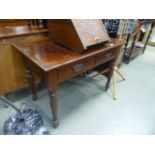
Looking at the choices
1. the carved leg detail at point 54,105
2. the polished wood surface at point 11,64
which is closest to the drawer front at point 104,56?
the carved leg detail at point 54,105

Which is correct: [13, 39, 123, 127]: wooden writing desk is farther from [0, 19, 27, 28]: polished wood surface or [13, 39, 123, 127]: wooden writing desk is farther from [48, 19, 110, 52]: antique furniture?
[0, 19, 27, 28]: polished wood surface

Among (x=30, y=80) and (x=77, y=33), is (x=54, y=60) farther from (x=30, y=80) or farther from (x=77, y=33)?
(x=30, y=80)

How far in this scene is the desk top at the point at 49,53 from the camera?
3.23 ft

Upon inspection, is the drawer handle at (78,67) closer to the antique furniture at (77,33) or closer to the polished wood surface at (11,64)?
the antique furniture at (77,33)

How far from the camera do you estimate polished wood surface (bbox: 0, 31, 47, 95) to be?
4.45ft

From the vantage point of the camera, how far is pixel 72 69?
3.72 feet

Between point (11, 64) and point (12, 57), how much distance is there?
0.28 feet

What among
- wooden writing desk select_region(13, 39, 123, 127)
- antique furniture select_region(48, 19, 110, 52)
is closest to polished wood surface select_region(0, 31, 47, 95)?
wooden writing desk select_region(13, 39, 123, 127)

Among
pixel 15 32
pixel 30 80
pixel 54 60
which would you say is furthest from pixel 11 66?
pixel 54 60

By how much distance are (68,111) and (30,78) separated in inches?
23.0

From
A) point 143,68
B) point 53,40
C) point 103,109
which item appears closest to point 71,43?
point 53,40

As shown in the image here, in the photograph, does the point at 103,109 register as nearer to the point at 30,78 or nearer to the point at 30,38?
the point at 30,78

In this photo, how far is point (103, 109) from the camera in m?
1.70

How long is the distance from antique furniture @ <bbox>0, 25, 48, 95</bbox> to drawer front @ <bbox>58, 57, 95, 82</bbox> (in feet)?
2.07
